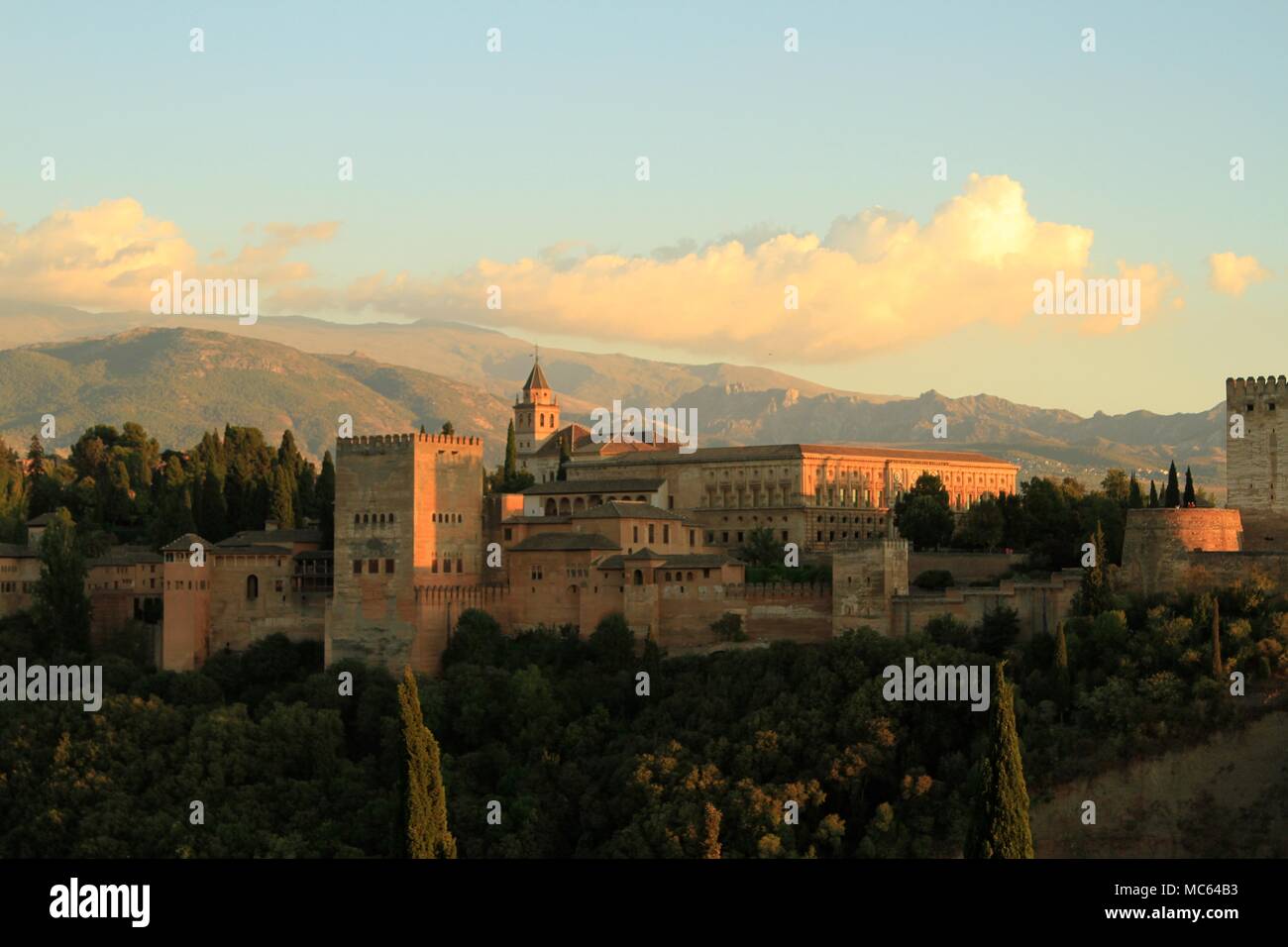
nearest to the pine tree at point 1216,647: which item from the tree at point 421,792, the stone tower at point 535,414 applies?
the tree at point 421,792

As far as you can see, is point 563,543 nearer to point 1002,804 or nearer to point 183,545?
point 183,545

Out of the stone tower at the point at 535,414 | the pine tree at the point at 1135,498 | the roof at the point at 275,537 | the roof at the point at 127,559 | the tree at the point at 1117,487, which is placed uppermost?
the stone tower at the point at 535,414

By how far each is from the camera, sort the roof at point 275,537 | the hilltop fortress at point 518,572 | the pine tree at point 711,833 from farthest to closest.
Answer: the roof at point 275,537
the hilltop fortress at point 518,572
the pine tree at point 711,833

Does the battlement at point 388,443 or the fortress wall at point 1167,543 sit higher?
the battlement at point 388,443

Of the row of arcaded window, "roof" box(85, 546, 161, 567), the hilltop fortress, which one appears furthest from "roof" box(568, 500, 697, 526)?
"roof" box(85, 546, 161, 567)

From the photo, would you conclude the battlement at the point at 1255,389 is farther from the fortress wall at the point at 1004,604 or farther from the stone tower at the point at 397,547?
the stone tower at the point at 397,547

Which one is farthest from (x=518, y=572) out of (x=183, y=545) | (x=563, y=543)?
(x=183, y=545)
